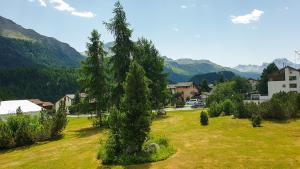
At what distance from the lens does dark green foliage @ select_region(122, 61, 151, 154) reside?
22.6 m

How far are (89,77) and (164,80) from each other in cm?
1453

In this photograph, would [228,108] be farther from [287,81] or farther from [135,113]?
[287,81]

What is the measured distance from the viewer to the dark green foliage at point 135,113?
22.6 meters

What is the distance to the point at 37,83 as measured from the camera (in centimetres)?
18100

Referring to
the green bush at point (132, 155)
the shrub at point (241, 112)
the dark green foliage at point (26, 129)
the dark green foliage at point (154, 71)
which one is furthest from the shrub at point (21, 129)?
the shrub at point (241, 112)

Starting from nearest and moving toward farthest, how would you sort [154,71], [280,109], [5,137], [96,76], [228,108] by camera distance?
1. [5,137]
2. [280,109]
3. [96,76]
4. [228,108]
5. [154,71]

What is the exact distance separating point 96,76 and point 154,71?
12416 mm

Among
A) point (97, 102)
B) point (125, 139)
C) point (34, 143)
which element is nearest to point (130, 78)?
point (125, 139)

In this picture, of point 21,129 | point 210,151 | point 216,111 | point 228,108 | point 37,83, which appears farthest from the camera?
point 37,83

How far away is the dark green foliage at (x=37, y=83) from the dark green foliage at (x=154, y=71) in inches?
5095

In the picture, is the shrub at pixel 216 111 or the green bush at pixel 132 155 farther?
the shrub at pixel 216 111

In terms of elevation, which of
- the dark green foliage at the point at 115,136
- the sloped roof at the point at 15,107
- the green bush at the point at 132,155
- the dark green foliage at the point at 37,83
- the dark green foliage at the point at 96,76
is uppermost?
the dark green foliage at the point at 37,83

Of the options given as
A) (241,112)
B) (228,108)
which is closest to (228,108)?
(228,108)

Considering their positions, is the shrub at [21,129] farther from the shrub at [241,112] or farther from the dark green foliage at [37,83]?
the dark green foliage at [37,83]
